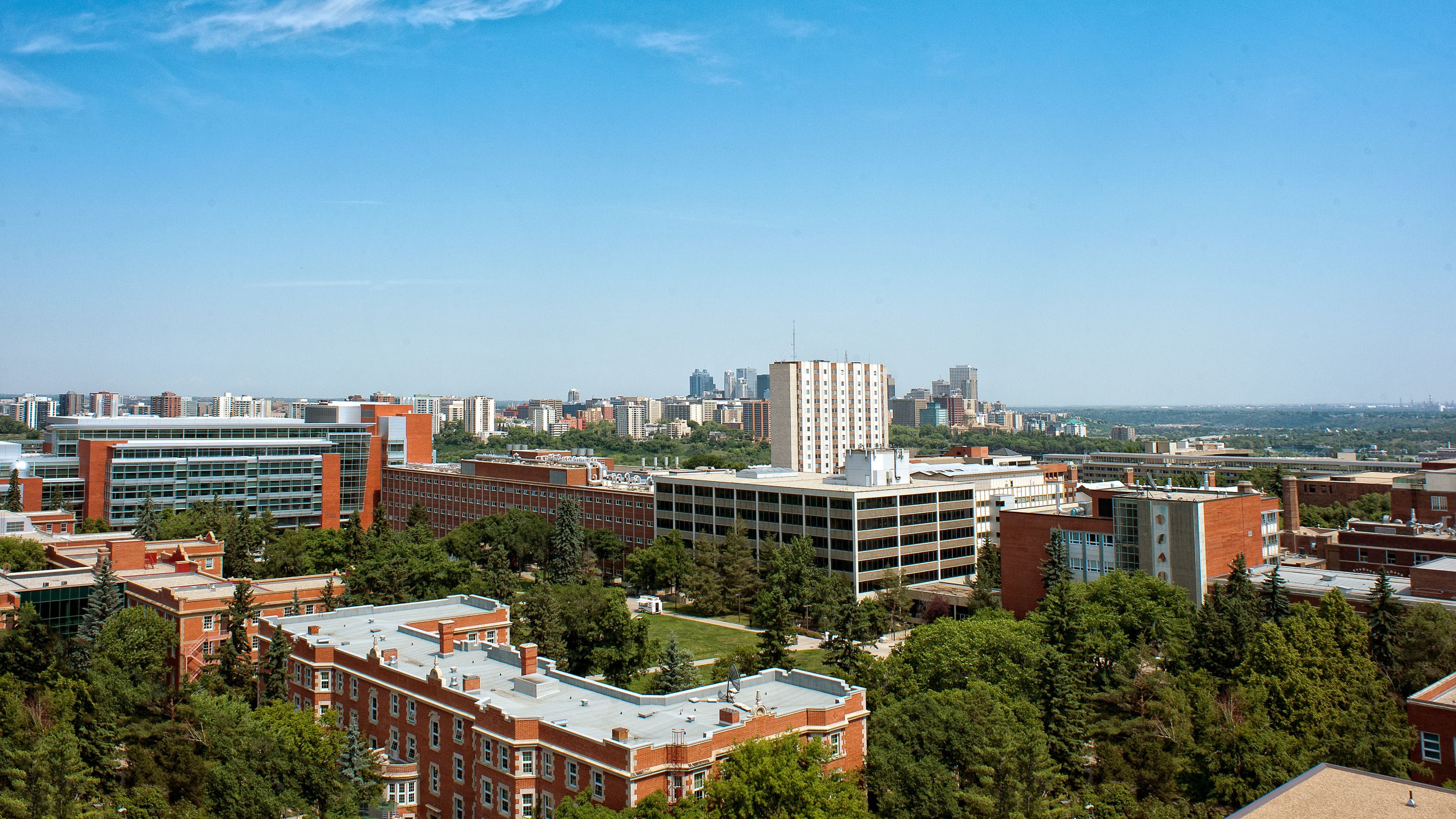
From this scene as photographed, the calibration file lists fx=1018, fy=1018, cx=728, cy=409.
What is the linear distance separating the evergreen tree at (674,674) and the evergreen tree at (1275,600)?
2555 cm

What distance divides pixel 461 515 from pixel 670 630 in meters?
47.4

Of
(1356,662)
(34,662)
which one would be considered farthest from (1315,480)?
(34,662)

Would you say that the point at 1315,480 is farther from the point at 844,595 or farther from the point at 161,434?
the point at 161,434

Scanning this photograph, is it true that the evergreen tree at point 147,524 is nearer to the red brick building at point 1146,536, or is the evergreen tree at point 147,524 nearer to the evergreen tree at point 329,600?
the evergreen tree at point 329,600

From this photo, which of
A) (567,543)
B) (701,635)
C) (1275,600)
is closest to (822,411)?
(567,543)

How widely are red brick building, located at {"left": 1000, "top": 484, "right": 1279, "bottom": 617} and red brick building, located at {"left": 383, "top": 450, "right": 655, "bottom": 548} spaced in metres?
35.8

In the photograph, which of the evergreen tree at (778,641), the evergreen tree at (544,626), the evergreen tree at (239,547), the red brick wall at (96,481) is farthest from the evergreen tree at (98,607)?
the red brick wall at (96,481)

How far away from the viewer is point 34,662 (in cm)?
4406

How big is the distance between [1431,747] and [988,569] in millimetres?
36877

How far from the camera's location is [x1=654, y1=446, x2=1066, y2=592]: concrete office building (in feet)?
232

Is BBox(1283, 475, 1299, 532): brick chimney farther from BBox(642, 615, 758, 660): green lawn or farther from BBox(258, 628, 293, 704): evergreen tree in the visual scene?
BBox(258, 628, 293, 704): evergreen tree

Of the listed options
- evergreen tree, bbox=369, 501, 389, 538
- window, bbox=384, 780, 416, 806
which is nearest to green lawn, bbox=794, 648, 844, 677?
window, bbox=384, 780, 416, 806

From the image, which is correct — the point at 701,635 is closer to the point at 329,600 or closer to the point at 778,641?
the point at 778,641

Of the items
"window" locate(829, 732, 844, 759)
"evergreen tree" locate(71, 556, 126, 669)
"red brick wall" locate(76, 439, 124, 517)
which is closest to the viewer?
"window" locate(829, 732, 844, 759)
